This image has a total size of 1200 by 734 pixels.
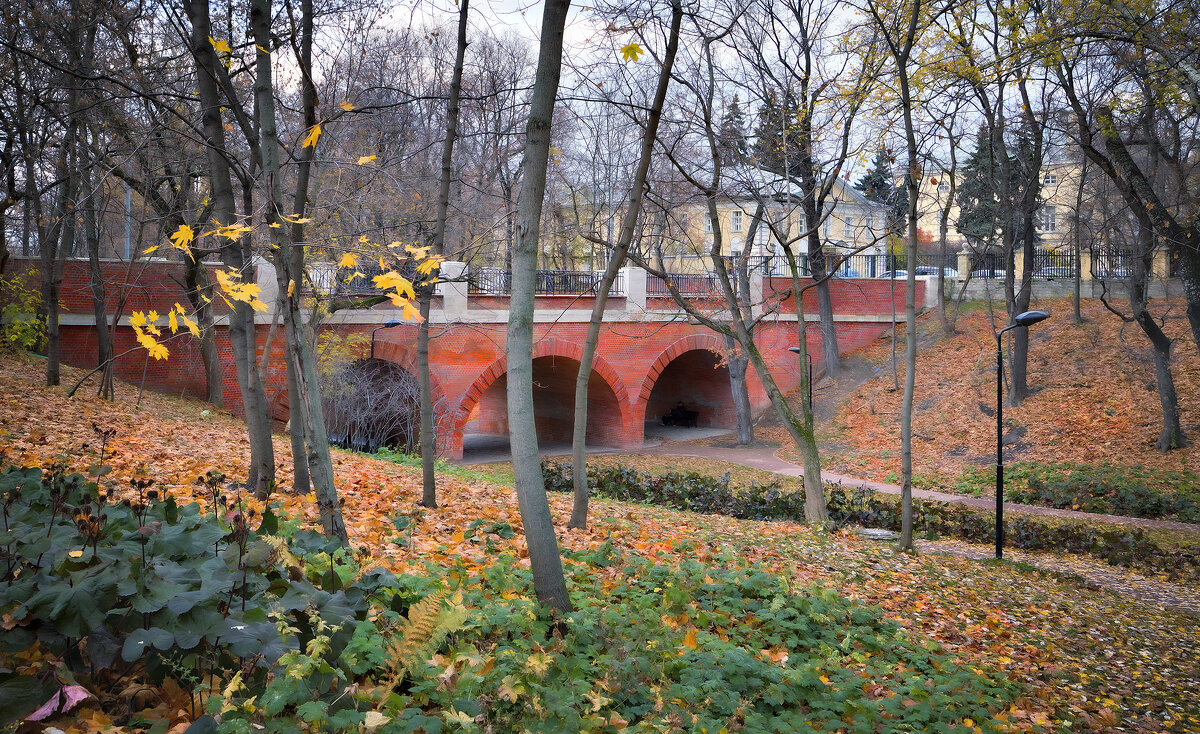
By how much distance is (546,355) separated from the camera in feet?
70.7

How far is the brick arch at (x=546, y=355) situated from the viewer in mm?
20469

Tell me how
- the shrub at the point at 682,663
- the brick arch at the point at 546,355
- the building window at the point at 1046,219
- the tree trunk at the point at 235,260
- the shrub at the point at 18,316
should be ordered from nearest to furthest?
the shrub at the point at 682,663
the tree trunk at the point at 235,260
the shrub at the point at 18,316
the brick arch at the point at 546,355
the building window at the point at 1046,219

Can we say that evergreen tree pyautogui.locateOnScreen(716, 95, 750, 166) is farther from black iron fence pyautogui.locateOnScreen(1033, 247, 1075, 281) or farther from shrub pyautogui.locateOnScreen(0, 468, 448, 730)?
black iron fence pyautogui.locateOnScreen(1033, 247, 1075, 281)

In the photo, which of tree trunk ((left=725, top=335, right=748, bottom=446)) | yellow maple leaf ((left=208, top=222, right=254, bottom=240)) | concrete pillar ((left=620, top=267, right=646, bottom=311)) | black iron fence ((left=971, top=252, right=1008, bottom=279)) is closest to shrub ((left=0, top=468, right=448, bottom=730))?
yellow maple leaf ((left=208, top=222, right=254, bottom=240))

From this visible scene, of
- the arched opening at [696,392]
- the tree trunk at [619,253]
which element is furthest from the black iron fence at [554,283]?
the tree trunk at [619,253]

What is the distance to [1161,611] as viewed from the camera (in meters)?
7.98

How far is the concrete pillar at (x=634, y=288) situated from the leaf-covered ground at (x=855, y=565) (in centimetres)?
1189

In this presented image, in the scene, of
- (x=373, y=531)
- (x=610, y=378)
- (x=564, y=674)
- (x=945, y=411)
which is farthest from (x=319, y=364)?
(x=945, y=411)

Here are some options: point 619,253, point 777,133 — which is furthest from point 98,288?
point 777,133

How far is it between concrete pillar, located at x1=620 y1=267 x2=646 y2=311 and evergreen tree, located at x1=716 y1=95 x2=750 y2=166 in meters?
9.20

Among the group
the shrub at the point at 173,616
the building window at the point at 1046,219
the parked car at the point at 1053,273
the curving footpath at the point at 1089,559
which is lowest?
the curving footpath at the point at 1089,559

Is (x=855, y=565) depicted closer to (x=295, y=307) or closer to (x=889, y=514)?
(x=889, y=514)

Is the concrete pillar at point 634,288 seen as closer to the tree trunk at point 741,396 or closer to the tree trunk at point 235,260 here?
the tree trunk at point 741,396

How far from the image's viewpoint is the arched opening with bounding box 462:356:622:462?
77.5ft
